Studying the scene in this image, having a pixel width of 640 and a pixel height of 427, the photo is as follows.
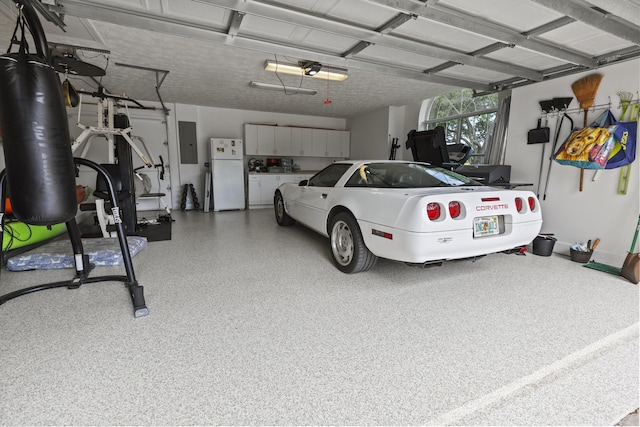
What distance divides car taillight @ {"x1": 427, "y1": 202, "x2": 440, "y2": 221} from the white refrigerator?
5.76m

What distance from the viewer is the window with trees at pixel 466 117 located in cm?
534

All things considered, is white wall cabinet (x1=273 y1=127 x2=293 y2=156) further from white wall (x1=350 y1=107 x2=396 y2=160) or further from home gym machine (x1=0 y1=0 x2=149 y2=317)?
home gym machine (x1=0 y1=0 x2=149 y2=317)

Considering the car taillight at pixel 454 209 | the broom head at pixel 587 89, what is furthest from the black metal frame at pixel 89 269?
the broom head at pixel 587 89

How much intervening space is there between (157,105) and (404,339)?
7560 millimetres

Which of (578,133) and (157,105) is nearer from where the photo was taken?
(578,133)

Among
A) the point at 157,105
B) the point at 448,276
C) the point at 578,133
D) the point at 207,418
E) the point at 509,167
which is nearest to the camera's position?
the point at 207,418

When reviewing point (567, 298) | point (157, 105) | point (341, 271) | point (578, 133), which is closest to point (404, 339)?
point (341, 271)

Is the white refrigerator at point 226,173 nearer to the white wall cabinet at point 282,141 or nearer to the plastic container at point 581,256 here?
the white wall cabinet at point 282,141

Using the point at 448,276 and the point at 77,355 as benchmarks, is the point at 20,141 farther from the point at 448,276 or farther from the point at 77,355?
the point at 448,276

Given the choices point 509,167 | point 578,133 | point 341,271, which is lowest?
point 341,271

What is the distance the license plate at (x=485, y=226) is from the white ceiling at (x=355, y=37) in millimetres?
1662

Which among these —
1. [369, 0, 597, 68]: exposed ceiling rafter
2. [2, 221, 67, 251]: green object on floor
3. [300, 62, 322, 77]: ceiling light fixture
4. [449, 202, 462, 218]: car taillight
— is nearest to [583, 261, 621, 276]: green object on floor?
[449, 202, 462, 218]: car taillight

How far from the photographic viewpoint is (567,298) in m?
2.35

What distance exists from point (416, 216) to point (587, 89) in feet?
10.7
